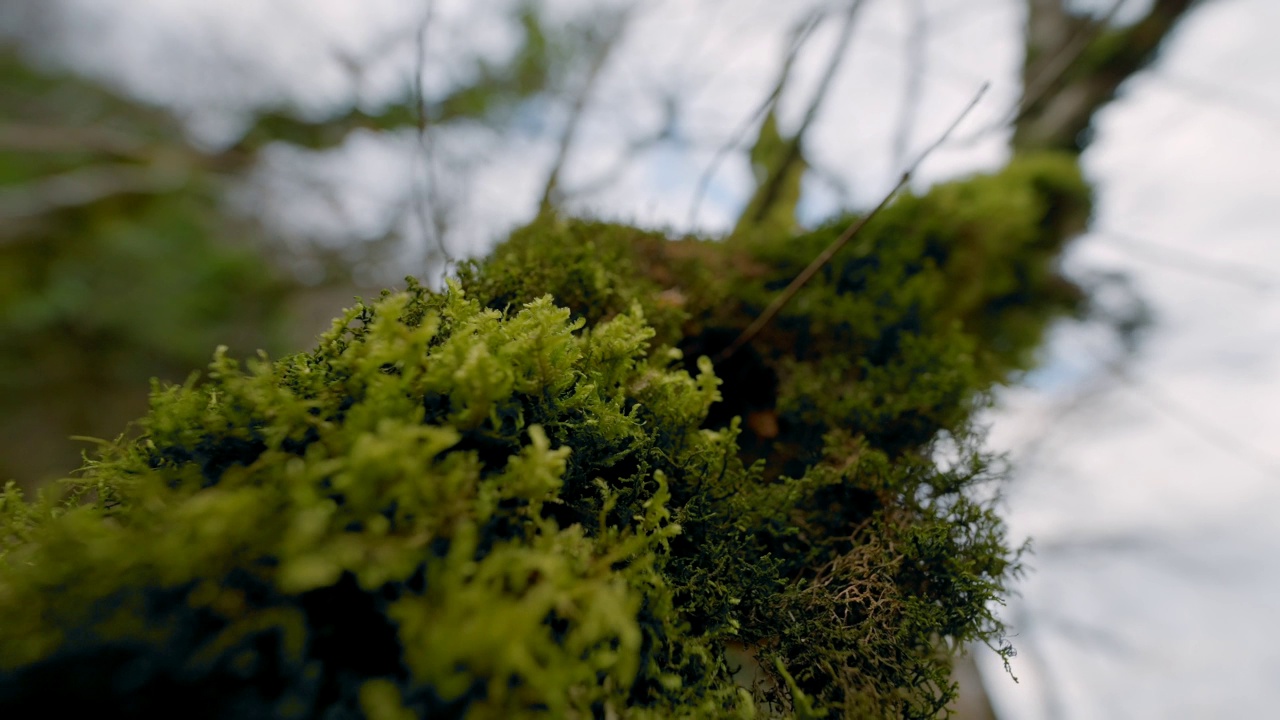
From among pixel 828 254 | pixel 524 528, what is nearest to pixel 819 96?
pixel 828 254

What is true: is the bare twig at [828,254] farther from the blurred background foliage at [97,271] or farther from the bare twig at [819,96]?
the blurred background foliage at [97,271]

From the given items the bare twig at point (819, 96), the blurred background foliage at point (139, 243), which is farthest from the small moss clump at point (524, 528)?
the blurred background foliage at point (139, 243)

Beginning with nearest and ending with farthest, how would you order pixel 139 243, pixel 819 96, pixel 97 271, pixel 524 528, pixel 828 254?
1. pixel 524 528
2. pixel 828 254
3. pixel 819 96
4. pixel 97 271
5. pixel 139 243

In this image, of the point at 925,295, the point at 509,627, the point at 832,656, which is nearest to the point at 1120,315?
the point at 925,295

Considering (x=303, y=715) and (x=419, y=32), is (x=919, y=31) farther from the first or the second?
(x=303, y=715)

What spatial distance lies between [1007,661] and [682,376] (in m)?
0.81

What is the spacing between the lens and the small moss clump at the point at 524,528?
0.58 m

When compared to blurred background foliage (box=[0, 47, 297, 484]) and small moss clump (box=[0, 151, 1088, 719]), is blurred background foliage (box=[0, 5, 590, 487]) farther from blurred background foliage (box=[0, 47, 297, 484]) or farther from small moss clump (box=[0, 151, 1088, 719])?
small moss clump (box=[0, 151, 1088, 719])

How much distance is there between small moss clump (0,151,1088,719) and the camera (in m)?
0.58

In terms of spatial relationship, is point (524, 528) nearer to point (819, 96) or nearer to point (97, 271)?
point (819, 96)

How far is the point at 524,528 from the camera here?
30.1 inches

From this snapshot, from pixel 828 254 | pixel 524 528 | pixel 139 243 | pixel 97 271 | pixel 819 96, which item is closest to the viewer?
pixel 524 528

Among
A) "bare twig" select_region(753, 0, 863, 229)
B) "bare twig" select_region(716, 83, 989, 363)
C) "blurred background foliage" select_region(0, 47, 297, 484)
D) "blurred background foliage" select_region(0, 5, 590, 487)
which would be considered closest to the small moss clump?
"bare twig" select_region(716, 83, 989, 363)

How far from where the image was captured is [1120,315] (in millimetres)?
3760
